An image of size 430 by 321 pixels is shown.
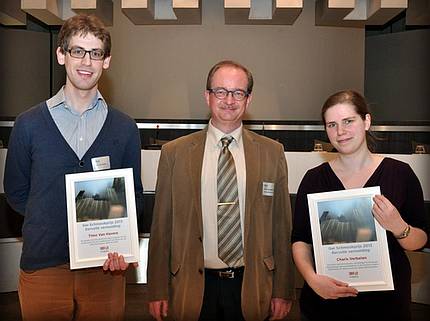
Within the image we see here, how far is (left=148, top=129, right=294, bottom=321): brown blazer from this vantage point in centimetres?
213

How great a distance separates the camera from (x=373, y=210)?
180cm

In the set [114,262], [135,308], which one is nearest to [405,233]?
[114,262]

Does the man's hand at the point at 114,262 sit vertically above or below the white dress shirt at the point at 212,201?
below

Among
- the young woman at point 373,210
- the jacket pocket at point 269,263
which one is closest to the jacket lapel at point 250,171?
the jacket pocket at point 269,263

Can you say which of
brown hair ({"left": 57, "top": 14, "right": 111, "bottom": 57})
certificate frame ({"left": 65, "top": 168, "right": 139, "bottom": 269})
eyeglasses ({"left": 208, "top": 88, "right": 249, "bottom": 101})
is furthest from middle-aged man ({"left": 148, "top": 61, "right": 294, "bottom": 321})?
brown hair ({"left": 57, "top": 14, "right": 111, "bottom": 57})

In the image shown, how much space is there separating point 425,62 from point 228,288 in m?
5.06

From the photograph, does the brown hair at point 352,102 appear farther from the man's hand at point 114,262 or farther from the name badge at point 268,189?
the man's hand at point 114,262

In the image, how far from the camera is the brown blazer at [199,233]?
213 centimetres

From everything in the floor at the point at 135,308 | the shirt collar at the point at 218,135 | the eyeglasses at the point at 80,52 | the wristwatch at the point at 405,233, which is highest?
the eyeglasses at the point at 80,52

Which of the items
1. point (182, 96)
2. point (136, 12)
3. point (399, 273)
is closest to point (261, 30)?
point (182, 96)

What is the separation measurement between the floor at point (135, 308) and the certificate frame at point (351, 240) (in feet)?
7.11

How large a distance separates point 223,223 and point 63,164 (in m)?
0.68

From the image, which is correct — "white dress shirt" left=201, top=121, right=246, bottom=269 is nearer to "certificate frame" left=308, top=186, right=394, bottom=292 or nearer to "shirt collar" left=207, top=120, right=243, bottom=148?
"shirt collar" left=207, top=120, right=243, bottom=148

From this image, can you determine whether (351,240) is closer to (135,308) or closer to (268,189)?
(268,189)
